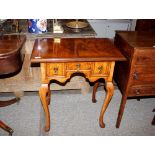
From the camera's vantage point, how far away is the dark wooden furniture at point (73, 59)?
4.87 feet

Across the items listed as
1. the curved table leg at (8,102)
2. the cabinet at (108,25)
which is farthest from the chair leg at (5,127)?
the cabinet at (108,25)

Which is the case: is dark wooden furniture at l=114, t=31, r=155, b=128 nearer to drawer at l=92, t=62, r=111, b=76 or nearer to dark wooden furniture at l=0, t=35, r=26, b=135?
drawer at l=92, t=62, r=111, b=76

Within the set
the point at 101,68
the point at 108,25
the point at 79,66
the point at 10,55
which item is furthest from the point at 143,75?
the point at 108,25

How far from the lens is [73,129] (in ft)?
6.59

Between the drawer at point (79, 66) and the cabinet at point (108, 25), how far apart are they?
8.47 ft

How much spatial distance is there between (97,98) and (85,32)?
921 millimetres

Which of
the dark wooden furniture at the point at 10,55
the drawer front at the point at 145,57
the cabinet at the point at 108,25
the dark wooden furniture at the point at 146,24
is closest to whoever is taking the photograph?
the dark wooden furniture at the point at 10,55

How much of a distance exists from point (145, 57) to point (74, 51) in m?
0.61

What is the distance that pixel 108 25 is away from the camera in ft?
13.2

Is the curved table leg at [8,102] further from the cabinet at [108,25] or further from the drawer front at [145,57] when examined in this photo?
the cabinet at [108,25]

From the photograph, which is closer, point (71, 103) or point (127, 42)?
point (127, 42)
